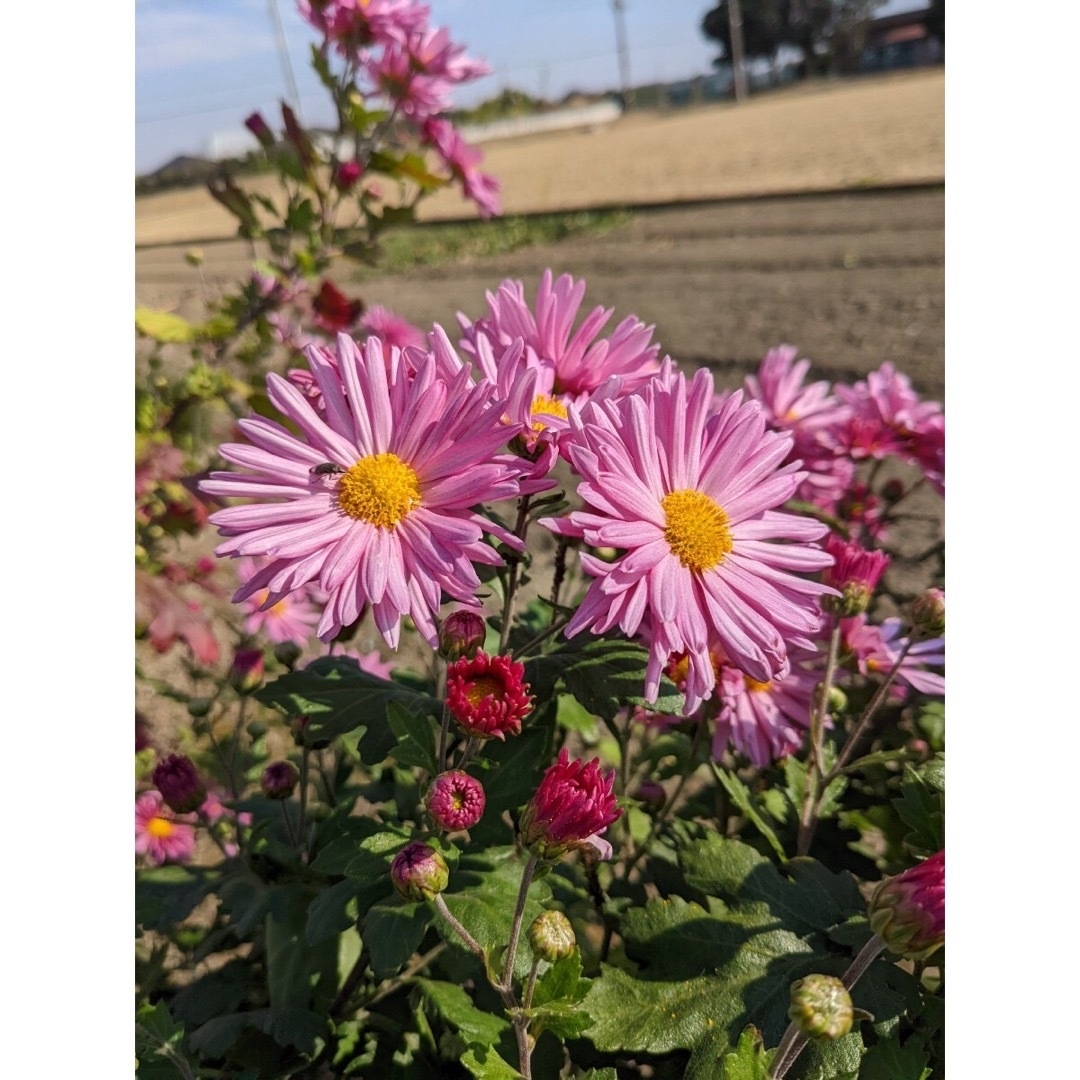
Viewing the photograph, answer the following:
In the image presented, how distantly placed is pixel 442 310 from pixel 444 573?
4.70 metres

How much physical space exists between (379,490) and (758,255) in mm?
5435

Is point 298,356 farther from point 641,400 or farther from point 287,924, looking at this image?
point 641,400

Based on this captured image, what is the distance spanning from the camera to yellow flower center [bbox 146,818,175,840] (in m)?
1.47

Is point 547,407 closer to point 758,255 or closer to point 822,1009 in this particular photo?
point 822,1009

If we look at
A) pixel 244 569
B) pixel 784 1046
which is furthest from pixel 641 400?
pixel 244 569

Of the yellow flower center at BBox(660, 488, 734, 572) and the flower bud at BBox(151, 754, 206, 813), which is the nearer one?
the yellow flower center at BBox(660, 488, 734, 572)

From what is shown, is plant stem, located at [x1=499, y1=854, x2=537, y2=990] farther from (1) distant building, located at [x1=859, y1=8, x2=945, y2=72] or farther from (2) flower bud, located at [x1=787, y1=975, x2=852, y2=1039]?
(1) distant building, located at [x1=859, y1=8, x2=945, y2=72]

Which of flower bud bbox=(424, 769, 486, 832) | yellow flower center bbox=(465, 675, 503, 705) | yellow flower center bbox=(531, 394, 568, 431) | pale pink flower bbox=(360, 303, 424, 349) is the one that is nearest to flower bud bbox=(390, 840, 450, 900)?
flower bud bbox=(424, 769, 486, 832)

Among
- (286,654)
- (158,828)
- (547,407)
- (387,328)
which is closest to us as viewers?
(547,407)

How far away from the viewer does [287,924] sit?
3.20 feet

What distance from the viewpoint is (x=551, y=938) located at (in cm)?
64

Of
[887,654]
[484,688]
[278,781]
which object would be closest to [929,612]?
[887,654]

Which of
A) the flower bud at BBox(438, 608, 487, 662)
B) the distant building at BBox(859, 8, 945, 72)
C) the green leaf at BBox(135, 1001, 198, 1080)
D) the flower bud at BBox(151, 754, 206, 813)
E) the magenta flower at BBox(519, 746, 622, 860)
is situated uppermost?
the distant building at BBox(859, 8, 945, 72)
